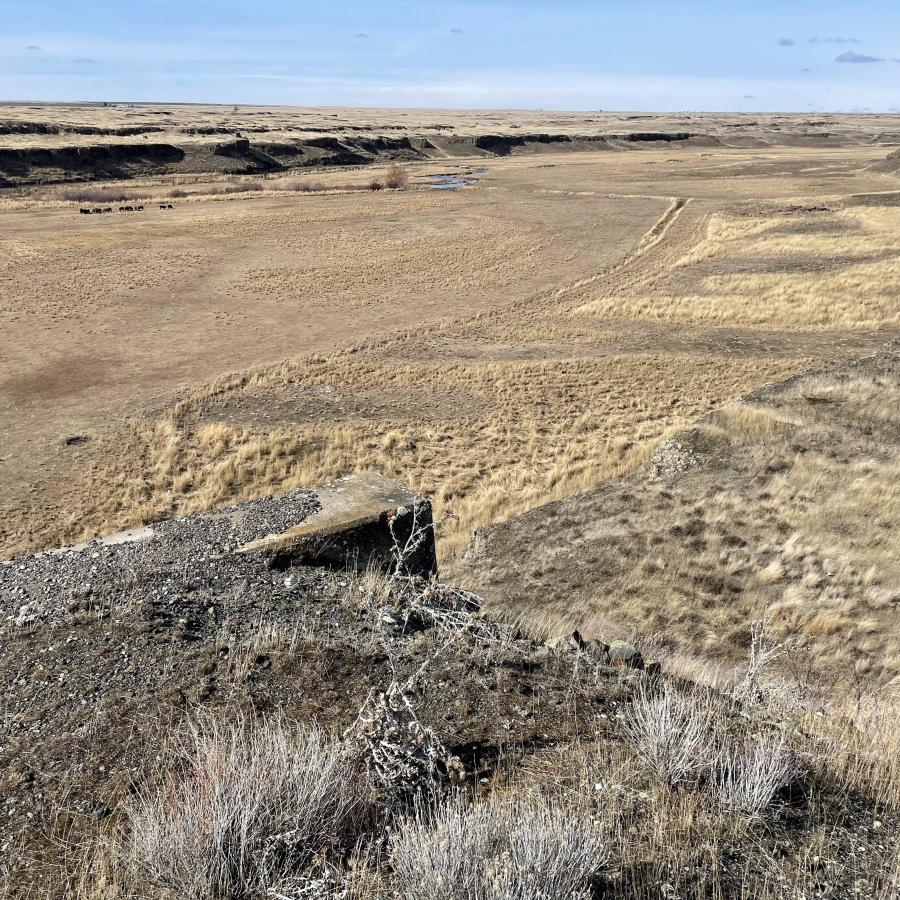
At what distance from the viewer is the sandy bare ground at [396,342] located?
14.9m

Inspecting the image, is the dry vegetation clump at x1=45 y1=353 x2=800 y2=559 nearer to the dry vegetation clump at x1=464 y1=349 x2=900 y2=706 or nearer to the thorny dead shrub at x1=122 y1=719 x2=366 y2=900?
the dry vegetation clump at x1=464 y1=349 x2=900 y2=706

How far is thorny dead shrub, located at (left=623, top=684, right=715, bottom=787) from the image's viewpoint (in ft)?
12.6

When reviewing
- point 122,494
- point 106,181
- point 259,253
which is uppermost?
point 106,181

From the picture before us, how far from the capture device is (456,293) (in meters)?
31.1

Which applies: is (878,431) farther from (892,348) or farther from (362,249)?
(362,249)

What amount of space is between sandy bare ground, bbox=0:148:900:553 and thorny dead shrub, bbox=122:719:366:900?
7886 millimetres

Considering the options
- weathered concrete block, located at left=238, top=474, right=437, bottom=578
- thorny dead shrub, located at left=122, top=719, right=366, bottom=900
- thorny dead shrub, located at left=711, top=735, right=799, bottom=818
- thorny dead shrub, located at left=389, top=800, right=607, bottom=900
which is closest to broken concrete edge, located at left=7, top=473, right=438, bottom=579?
weathered concrete block, located at left=238, top=474, right=437, bottom=578

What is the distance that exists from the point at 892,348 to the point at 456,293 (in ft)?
57.5

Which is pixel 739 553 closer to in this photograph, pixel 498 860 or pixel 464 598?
pixel 464 598

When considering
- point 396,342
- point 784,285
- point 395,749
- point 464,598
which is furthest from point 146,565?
point 784,285

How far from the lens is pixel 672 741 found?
3.96 meters

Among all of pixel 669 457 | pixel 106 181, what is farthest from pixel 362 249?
pixel 106 181

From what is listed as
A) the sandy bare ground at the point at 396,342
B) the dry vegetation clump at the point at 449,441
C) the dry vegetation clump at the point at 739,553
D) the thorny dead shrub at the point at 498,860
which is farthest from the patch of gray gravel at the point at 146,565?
the sandy bare ground at the point at 396,342

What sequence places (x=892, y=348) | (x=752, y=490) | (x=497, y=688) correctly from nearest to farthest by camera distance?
1. (x=497, y=688)
2. (x=752, y=490)
3. (x=892, y=348)
